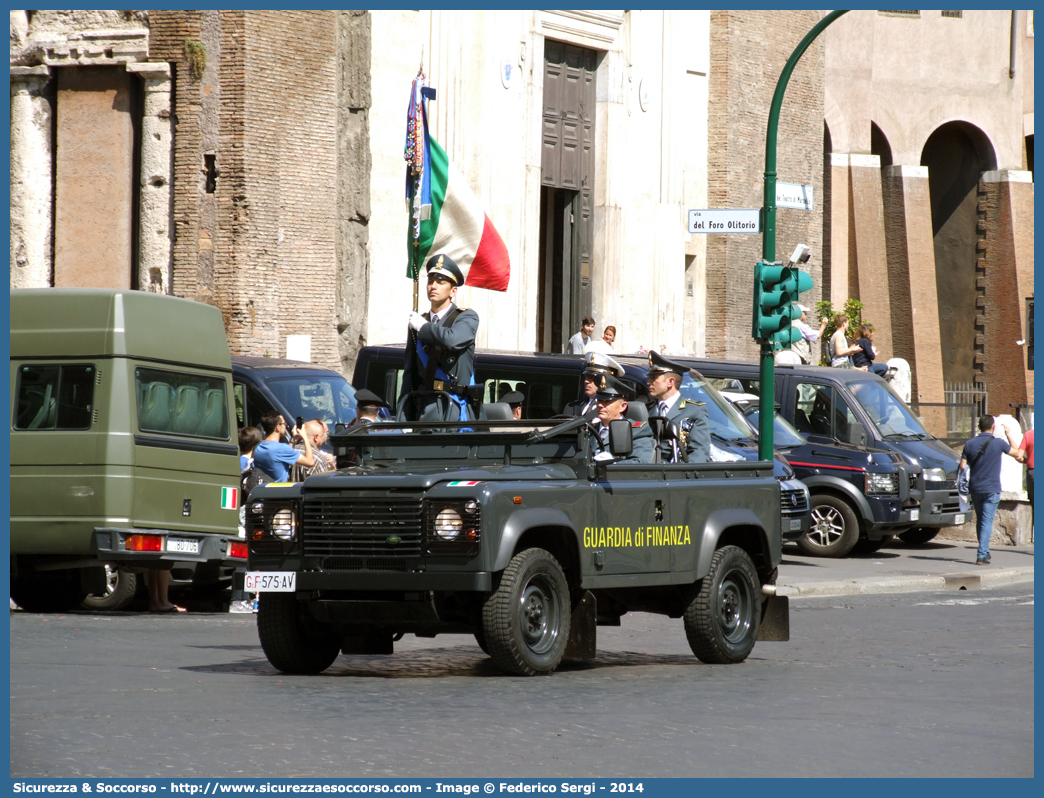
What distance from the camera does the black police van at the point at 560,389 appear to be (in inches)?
786

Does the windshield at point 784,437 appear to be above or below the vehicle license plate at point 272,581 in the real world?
above

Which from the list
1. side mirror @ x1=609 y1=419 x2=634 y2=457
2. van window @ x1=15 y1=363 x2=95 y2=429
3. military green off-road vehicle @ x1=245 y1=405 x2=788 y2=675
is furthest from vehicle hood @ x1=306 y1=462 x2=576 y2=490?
van window @ x1=15 y1=363 x2=95 y2=429

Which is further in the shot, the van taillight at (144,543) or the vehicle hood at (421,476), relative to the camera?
the van taillight at (144,543)

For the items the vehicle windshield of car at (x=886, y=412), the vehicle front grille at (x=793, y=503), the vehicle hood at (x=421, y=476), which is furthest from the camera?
the vehicle windshield of car at (x=886, y=412)

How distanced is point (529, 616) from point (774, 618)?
241 cm

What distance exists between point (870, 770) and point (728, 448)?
42.6 feet

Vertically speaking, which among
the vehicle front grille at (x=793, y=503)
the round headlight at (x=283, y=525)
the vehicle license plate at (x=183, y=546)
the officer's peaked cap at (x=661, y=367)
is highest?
the officer's peaked cap at (x=661, y=367)

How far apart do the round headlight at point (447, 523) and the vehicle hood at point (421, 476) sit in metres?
0.18

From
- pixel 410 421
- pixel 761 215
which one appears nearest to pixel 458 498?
pixel 410 421

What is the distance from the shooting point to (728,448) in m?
20.0

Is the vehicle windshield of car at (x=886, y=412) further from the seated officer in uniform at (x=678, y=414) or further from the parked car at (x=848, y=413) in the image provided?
the seated officer in uniform at (x=678, y=414)

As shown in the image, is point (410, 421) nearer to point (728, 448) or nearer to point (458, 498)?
point (458, 498)

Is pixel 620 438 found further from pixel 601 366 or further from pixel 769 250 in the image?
pixel 769 250

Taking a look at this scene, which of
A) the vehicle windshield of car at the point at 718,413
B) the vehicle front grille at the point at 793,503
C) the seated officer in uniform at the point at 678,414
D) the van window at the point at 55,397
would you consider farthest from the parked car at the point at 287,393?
the seated officer in uniform at the point at 678,414
